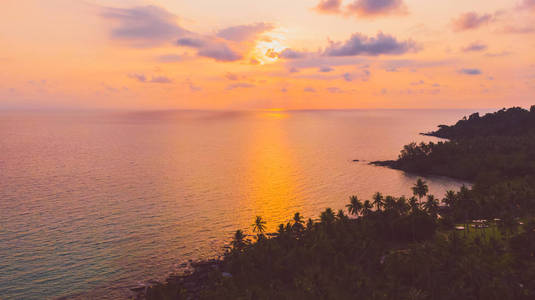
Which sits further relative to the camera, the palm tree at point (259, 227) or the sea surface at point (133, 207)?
the palm tree at point (259, 227)

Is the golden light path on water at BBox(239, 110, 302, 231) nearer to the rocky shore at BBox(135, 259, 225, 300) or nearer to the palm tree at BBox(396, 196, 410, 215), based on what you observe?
the rocky shore at BBox(135, 259, 225, 300)

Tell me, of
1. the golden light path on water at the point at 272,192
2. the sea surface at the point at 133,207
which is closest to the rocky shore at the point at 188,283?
the sea surface at the point at 133,207

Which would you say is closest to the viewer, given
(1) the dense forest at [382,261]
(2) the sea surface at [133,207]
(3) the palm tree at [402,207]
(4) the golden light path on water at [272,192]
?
(1) the dense forest at [382,261]

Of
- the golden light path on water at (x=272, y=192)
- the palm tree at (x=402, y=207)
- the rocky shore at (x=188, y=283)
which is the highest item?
the palm tree at (x=402, y=207)

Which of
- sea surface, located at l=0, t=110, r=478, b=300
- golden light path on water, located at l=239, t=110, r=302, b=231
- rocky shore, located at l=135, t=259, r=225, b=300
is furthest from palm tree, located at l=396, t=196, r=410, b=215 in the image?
rocky shore, located at l=135, t=259, r=225, b=300

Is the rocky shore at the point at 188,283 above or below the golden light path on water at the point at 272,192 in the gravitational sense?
below

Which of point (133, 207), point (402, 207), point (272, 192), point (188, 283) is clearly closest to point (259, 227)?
point (188, 283)

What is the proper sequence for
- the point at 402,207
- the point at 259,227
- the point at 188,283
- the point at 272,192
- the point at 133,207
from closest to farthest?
the point at 188,283 < the point at 259,227 < the point at 402,207 < the point at 133,207 < the point at 272,192

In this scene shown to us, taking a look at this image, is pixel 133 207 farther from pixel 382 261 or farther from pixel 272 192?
pixel 382 261

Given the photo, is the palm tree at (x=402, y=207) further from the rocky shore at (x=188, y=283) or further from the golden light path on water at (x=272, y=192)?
the rocky shore at (x=188, y=283)

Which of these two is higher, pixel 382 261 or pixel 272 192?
pixel 272 192

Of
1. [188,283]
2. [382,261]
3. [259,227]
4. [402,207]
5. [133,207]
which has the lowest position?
[188,283]

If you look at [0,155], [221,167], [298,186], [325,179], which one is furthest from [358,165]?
[0,155]
